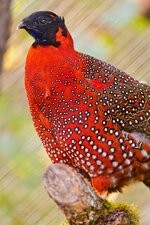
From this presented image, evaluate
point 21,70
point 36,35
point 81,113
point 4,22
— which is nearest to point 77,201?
Answer: point 81,113

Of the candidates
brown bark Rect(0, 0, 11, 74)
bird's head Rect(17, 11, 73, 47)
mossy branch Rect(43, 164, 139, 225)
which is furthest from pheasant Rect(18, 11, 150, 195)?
mossy branch Rect(43, 164, 139, 225)

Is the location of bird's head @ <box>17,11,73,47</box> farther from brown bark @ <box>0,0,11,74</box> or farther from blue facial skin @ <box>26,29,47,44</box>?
brown bark @ <box>0,0,11,74</box>

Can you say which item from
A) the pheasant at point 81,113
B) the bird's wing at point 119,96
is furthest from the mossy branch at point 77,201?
the bird's wing at point 119,96

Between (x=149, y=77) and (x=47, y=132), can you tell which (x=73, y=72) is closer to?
(x=47, y=132)

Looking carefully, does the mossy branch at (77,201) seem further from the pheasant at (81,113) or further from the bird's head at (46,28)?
the bird's head at (46,28)

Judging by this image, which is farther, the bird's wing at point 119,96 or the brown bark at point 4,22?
the bird's wing at point 119,96
